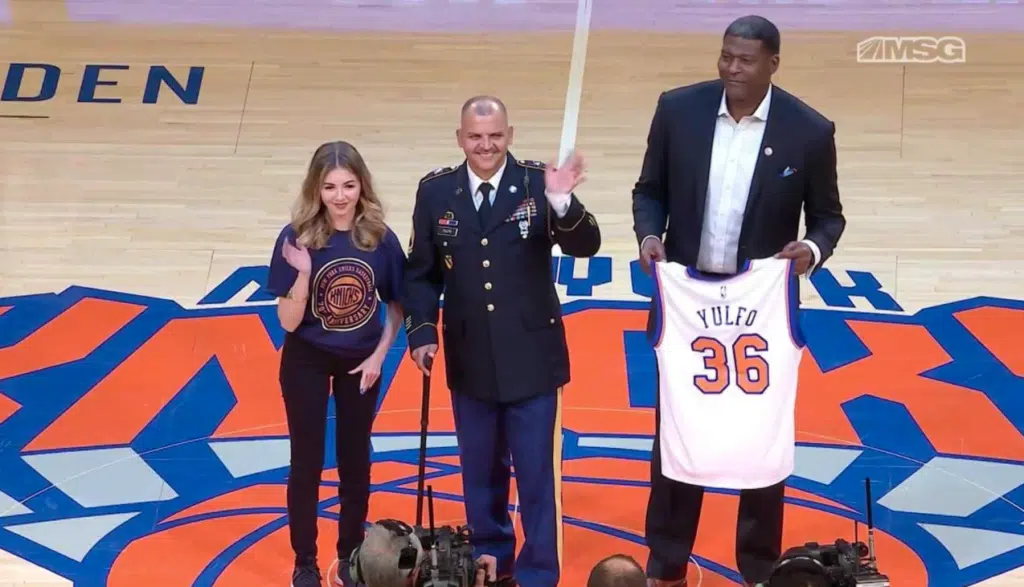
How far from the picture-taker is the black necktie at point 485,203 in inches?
214

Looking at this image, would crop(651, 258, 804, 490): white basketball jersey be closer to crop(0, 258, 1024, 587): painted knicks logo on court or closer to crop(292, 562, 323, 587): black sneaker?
crop(0, 258, 1024, 587): painted knicks logo on court

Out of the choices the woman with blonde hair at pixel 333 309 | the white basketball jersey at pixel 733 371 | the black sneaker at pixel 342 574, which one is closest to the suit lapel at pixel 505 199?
the woman with blonde hair at pixel 333 309

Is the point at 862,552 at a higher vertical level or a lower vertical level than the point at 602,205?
lower

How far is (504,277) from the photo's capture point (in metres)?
5.45

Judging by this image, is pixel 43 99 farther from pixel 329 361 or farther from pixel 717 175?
pixel 717 175

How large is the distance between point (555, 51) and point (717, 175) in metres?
5.63

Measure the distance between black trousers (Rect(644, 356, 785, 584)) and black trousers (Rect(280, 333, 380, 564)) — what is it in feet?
3.58

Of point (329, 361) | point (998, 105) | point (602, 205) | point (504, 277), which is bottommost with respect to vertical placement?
point (329, 361)

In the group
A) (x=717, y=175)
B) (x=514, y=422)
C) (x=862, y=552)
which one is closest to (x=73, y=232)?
(x=514, y=422)

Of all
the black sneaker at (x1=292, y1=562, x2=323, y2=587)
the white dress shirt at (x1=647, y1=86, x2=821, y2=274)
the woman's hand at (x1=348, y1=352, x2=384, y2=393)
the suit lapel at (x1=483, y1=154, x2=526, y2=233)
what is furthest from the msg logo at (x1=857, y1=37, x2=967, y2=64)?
the black sneaker at (x1=292, y1=562, x2=323, y2=587)

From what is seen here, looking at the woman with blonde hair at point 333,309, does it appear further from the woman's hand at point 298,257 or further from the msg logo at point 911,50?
the msg logo at point 911,50

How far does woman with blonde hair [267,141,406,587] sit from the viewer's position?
5508mm

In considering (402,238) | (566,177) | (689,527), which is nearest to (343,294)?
(566,177)

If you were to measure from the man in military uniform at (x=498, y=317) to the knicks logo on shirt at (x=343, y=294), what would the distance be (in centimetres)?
15
